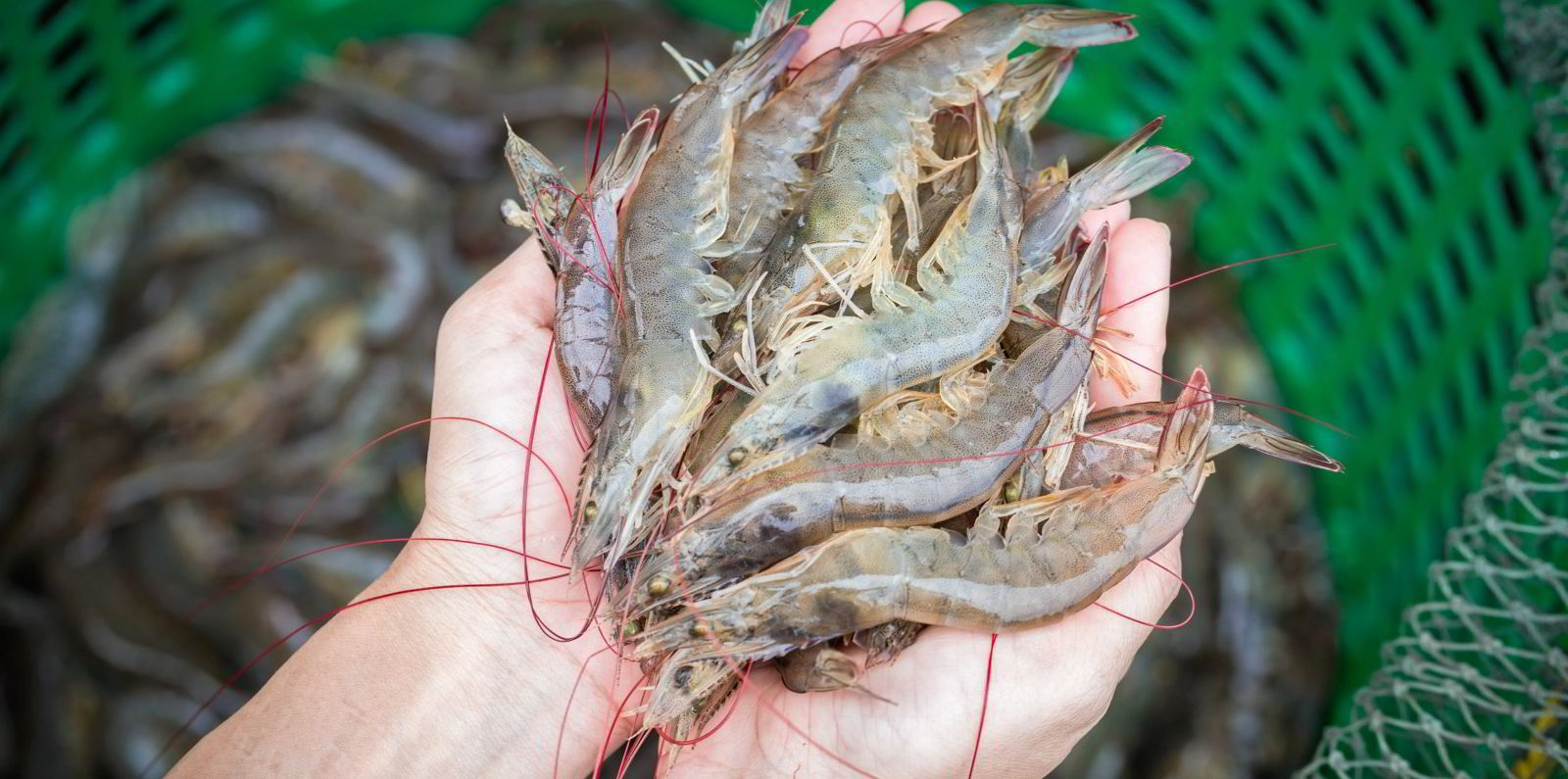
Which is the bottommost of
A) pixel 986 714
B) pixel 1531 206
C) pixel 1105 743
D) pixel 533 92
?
pixel 1105 743

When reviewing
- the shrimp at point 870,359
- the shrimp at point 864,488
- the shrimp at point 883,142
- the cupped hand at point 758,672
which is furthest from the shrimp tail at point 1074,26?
the shrimp at point 864,488

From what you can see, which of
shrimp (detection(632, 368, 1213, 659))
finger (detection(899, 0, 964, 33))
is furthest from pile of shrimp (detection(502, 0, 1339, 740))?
finger (detection(899, 0, 964, 33))

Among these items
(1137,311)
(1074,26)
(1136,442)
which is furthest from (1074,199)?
(1136,442)

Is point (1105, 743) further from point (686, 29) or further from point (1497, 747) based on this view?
point (686, 29)

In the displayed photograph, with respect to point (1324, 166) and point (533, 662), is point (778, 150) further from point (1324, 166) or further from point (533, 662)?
point (1324, 166)

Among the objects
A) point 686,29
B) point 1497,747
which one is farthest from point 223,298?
point 1497,747

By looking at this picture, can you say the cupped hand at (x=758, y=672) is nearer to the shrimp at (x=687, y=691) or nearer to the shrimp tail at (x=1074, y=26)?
the shrimp at (x=687, y=691)
